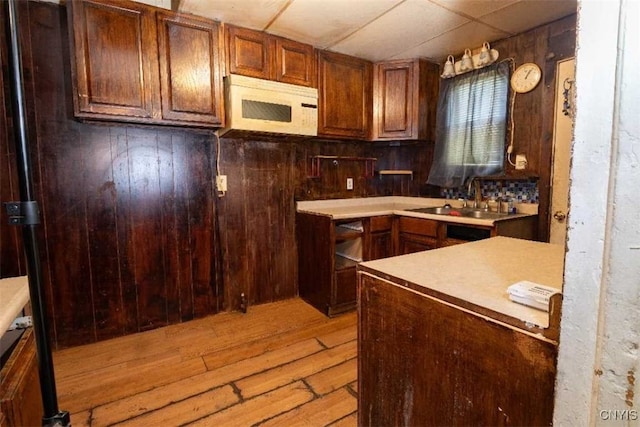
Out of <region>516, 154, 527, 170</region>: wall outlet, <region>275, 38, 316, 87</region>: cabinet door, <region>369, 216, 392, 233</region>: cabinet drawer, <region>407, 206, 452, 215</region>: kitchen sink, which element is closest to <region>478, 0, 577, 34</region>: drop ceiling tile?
<region>516, 154, 527, 170</region>: wall outlet

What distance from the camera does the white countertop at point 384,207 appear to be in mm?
2510

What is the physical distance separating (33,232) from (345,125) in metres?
2.45

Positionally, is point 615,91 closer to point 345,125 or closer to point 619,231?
point 619,231

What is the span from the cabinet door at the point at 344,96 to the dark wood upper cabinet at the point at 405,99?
108 millimetres

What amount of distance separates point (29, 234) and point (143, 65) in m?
1.66

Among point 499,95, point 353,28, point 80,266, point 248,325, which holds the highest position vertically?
point 353,28

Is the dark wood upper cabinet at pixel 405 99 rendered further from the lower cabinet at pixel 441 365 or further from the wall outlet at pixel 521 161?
the lower cabinet at pixel 441 365

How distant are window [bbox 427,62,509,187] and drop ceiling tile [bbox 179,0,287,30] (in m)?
1.74

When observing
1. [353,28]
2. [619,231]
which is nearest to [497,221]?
[353,28]

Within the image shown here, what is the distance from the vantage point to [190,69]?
7.18ft

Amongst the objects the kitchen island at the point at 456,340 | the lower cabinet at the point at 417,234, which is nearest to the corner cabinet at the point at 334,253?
the lower cabinet at the point at 417,234

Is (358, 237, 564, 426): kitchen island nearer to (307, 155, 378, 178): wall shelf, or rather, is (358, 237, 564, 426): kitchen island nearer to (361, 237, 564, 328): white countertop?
(361, 237, 564, 328): white countertop

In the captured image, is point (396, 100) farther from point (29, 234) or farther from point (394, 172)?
point (29, 234)

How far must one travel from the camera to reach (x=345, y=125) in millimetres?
2893
